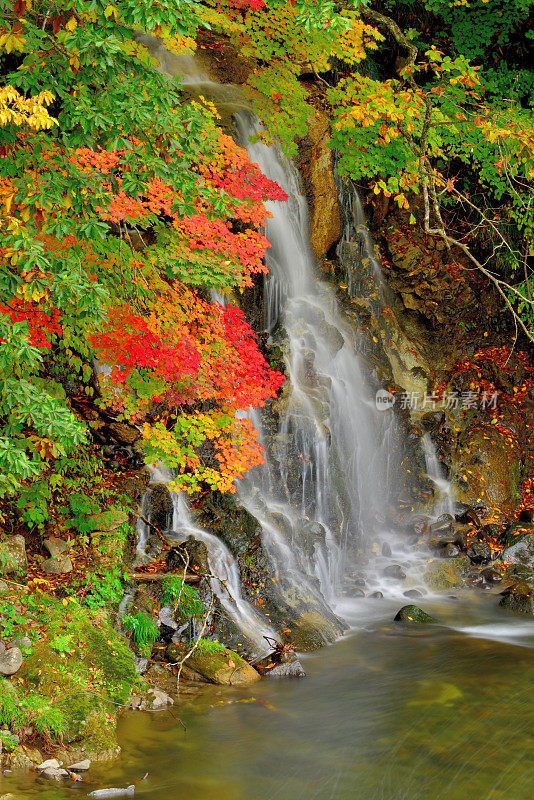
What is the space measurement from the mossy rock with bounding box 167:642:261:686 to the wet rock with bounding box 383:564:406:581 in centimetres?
472

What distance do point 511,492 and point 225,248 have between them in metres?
8.76

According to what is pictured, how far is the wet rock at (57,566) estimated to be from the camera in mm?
6965

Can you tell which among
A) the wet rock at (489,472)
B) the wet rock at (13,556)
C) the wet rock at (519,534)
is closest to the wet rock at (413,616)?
the wet rock at (519,534)

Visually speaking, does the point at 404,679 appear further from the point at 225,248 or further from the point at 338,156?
the point at 338,156

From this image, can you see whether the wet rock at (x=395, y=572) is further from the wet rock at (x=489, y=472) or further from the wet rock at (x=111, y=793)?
the wet rock at (x=111, y=793)

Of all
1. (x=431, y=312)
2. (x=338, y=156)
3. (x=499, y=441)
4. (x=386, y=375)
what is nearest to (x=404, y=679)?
(x=386, y=375)

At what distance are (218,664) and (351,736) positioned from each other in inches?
60.3

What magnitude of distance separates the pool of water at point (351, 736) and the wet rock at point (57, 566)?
1631mm

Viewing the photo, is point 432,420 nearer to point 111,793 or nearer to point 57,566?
point 57,566

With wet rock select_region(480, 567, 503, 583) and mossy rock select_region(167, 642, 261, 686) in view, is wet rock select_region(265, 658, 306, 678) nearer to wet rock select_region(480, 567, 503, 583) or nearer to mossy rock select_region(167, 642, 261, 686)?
mossy rock select_region(167, 642, 261, 686)

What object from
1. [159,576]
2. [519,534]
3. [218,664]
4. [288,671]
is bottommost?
[519,534]

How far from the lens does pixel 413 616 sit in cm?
952

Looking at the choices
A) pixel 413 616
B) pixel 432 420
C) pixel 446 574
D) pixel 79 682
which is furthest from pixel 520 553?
pixel 79 682

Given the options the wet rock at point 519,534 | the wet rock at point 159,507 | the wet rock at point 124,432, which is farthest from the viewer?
the wet rock at point 519,534
